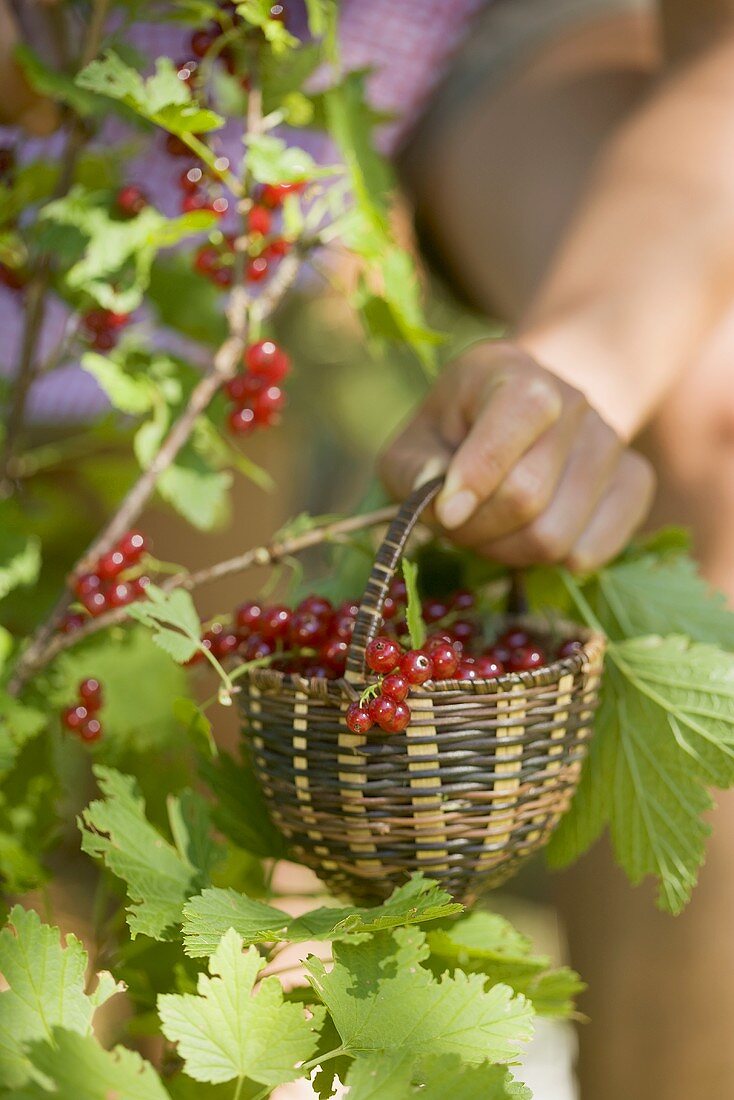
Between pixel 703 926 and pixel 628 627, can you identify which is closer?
pixel 628 627

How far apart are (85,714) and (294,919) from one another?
0.23 metres

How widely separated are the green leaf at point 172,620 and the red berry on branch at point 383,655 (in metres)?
0.09

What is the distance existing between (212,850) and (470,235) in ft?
2.73

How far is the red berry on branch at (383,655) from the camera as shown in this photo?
464mm

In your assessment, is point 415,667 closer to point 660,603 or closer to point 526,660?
point 526,660

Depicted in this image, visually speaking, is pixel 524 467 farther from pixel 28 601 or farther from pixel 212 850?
pixel 28 601

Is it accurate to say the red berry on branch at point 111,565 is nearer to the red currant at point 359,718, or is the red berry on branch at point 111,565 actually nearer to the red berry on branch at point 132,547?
the red berry on branch at point 132,547

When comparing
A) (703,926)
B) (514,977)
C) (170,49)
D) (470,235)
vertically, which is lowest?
(703,926)

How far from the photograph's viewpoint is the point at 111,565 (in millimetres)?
619

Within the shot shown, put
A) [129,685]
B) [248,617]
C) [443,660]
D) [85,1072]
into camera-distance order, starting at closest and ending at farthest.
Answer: [85,1072], [443,660], [248,617], [129,685]

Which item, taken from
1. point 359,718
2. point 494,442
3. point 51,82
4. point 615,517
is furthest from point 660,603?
point 51,82

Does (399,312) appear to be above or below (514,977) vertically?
above

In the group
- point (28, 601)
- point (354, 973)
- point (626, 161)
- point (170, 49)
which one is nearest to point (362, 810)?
point (354, 973)

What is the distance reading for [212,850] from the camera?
56 cm
